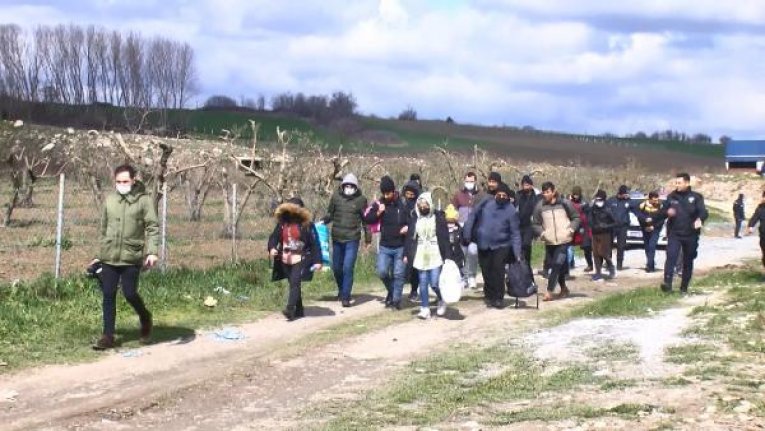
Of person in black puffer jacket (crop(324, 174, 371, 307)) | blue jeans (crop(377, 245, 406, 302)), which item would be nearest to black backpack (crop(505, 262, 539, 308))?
blue jeans (crop(377, 245, 406, 302))

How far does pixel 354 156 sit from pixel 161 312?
18863 millimetres

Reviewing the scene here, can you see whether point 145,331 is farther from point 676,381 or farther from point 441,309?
point 676,381

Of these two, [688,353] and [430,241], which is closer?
[688,353]

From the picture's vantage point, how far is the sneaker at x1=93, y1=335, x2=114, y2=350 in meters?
9.80

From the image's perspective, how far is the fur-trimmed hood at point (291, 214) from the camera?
12242 millimetres

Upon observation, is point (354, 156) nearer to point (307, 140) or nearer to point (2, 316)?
point (307, 140)

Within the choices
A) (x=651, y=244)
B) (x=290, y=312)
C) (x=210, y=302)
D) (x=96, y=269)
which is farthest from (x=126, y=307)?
(x=651, y=244)

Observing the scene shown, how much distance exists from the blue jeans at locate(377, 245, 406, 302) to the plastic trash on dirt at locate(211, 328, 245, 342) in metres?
2.62

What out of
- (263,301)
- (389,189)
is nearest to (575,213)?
(389,189)

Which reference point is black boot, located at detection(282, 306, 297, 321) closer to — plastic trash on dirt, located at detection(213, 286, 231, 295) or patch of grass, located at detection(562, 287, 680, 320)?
plastic trash on dirt, located at detection(213, 286, 231, 295)

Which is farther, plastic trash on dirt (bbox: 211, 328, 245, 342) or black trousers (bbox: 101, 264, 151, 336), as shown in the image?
plastic trash on dirt (bbox: 211, 328, 245, 342)

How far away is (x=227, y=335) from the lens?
36.2 ft

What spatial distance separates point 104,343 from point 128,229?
1.18 meters

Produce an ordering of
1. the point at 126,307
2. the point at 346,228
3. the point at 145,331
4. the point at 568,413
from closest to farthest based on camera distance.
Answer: the point at 568,413 → the point at 145,331 → the point at 126,307 → the point at 346,228
